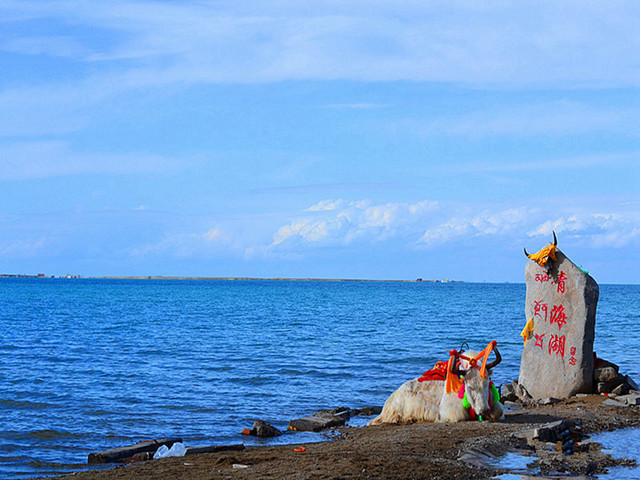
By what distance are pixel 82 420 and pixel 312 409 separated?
5.17 meters

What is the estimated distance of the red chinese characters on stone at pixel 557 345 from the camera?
54.2 feet

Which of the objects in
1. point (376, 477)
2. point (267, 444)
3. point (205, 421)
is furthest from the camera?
point (205, 421)

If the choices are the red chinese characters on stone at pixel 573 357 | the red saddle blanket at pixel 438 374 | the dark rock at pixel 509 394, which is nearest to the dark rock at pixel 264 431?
the red saddle blanket at pixel 438 374

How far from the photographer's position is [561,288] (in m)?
16.7

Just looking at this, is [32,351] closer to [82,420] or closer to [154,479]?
[82,420]

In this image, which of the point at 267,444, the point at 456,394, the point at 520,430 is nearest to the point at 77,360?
the point at 267,444

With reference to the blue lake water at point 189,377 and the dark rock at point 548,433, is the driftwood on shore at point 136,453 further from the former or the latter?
the dark rock at point 548,433

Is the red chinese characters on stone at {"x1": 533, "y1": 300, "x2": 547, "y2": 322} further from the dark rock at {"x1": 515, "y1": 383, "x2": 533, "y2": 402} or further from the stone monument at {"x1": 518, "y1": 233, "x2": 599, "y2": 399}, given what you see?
the dark rock at {"x1": 515, "y1": 383, "x2": 533, "y2": 402}

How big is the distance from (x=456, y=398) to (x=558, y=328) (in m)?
4.50

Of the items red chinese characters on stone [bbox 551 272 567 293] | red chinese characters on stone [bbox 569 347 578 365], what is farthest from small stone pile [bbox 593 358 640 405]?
red chinese characters on stone [bbox 551 272 567 293]

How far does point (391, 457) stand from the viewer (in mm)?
Result: 9633

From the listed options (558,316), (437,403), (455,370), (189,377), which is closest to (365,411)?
(437,403)

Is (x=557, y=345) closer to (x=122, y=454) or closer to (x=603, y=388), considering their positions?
(x=603, y=388)

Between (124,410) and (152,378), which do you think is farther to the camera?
(152,378)
